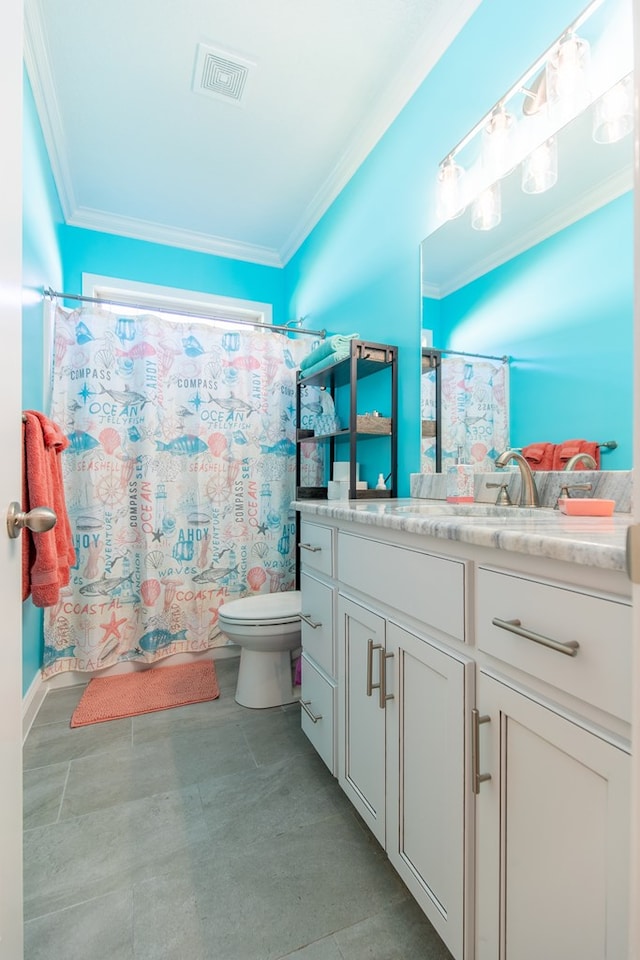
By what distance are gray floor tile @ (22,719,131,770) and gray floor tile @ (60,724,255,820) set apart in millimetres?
63

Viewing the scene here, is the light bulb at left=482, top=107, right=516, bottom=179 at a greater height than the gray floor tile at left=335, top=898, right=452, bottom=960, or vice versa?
the light bulb at left=482, top=107, right=516, bottom=179

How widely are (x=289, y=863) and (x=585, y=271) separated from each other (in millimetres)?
1695

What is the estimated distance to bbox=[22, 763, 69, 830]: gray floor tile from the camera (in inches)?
51.0

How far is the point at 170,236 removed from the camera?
9.20ft

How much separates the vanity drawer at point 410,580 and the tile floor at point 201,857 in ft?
2.32

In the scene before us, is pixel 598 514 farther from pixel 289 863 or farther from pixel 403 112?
pixel 403 112

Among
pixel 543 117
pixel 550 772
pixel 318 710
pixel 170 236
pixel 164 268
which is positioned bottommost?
pixel 318 710

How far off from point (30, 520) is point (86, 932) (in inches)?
38.3

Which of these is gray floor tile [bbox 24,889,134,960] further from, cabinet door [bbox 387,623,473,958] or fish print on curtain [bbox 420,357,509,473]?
fish print on curtain [bbox 420,357,509,473]

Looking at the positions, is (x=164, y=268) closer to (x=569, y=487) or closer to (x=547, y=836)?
(x=569, y=487)

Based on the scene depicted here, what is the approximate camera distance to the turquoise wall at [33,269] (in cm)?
171

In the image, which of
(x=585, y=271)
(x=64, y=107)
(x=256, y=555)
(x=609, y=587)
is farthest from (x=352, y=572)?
(x=64, y=107)

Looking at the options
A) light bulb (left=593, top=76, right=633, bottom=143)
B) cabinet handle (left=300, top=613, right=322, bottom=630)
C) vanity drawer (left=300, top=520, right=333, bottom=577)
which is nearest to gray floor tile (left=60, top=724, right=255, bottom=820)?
cabinet handle (left=300, top=613, right=322, bottom=630)

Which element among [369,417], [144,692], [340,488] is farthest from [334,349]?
[144,692]
